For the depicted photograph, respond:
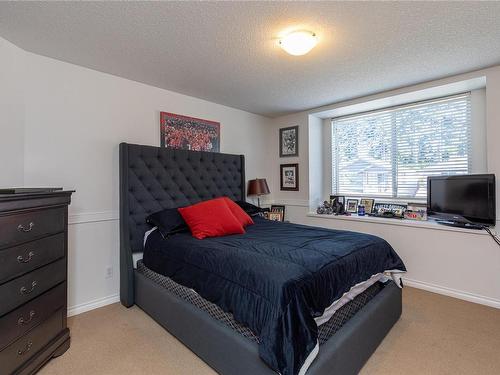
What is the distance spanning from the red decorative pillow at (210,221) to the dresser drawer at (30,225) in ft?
3.35

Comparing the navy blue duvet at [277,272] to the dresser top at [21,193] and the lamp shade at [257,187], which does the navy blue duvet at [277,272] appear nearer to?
the dresser top at [21,193]

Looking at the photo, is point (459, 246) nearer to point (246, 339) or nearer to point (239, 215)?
point (239, 215)

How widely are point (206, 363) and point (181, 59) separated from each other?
7.90 feet

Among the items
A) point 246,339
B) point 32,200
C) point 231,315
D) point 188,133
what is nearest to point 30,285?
point 32,200

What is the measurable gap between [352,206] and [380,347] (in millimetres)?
2175

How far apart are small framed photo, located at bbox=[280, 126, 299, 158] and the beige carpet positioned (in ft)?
8.42

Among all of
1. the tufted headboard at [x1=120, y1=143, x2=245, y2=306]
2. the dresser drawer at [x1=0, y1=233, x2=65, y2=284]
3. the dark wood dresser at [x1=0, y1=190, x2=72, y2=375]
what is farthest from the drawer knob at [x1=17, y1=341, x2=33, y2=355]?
the tufted headboard at [x1=120, y1=143, x2=245, y2=306]

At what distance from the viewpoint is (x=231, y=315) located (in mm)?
1677

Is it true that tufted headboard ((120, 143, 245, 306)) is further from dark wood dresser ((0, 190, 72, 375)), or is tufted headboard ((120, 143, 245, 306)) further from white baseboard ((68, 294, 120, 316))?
dark wood dresser ((0, 190, 72, 375))

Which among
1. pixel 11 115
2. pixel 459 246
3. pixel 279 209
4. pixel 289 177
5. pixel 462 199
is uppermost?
pixel 11 115

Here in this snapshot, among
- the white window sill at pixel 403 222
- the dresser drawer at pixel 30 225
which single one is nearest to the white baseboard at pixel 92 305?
the dresser drawer at pixel 30 225

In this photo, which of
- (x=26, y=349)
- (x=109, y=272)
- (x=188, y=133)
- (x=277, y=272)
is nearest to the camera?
(x=277, y=272)

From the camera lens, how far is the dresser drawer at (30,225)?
1.51 meters

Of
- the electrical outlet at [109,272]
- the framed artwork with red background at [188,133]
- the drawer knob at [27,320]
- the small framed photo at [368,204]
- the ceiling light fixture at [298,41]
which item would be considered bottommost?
the electrical outlet at [109,272]
